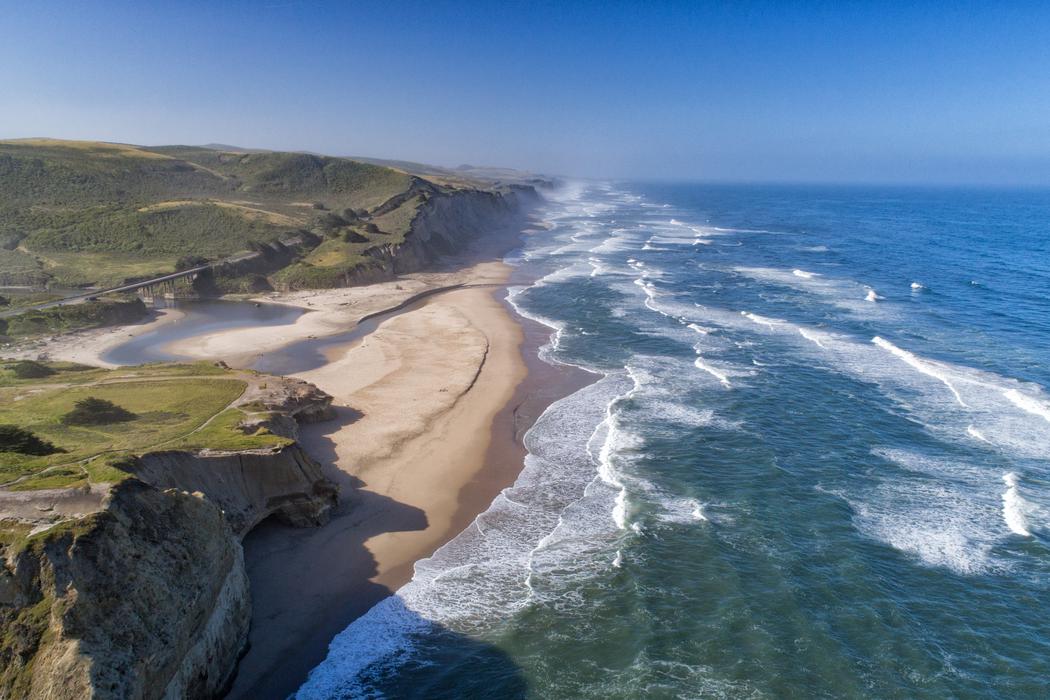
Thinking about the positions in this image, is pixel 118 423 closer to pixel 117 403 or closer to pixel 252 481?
pixel 117 403

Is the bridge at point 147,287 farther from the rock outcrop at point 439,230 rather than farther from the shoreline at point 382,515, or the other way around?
the shoreline at point 382,515

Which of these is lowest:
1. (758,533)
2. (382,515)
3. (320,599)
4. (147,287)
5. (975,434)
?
(320,599)

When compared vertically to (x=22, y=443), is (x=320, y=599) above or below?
below

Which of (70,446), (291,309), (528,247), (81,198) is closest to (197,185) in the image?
(81,198)

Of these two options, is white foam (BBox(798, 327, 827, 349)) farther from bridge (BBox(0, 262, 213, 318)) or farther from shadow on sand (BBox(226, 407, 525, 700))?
bridge (BBox(0, 262, 213, 318))

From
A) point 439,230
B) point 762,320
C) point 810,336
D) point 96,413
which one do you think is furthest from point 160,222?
point 810,336

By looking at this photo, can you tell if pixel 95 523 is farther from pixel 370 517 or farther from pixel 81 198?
pixel 81 198
